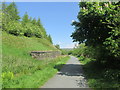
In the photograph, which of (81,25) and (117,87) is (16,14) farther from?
(117,87)

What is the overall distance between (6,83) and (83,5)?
8.56 metres

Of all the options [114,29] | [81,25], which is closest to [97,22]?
[81,25]

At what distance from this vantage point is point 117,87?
8.08 m

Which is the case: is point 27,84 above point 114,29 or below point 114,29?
below

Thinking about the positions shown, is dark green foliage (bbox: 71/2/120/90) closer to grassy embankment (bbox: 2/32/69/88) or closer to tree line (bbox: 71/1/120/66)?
tree line (bbox: 71/1/120/66)

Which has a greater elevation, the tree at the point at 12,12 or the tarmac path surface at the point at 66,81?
the tree at the point at 12,12

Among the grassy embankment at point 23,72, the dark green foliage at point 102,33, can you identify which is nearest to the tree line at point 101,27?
the dark green foliage at point 102,33

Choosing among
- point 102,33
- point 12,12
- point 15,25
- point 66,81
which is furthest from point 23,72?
point 12,12

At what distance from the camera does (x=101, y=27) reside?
488 inches

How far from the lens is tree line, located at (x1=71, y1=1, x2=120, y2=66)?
383 inches

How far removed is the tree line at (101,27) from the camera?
973cm

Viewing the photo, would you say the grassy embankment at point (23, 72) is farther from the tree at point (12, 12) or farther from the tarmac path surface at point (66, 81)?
the tree at point (12, 12)

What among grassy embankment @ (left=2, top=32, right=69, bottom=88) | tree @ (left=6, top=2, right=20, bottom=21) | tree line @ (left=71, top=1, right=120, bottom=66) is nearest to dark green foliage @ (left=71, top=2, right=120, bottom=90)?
tree line @ (left=71, top=1, right=120, bottom=66)

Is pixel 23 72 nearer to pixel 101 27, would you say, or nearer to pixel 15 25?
pixel 101 27
